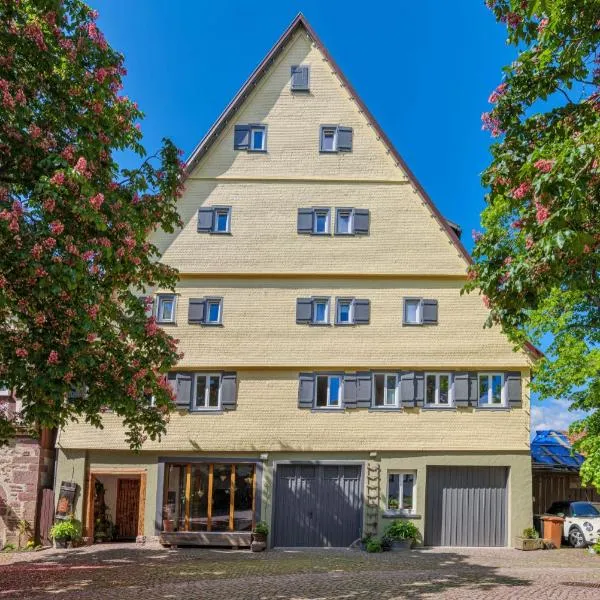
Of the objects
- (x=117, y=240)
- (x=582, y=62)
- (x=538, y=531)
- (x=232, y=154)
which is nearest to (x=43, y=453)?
(x=232, y=154)

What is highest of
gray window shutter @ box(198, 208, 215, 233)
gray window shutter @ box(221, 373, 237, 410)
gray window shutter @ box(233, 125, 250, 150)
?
gray window shutter @ box(233, 125, 250, 150)

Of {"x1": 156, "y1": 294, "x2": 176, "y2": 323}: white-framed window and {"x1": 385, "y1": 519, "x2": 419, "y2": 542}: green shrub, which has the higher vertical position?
{"x1": 156, "y1": 294, "x2": 176, "y2": 323}: white-framed window

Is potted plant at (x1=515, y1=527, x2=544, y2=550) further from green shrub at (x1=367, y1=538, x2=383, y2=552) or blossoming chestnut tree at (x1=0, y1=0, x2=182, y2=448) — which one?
blossoming chestnut tree at (x1=0, y1=0, x2=182, y2=448)

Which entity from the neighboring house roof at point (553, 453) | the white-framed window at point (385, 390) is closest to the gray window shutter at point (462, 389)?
the white-framed window at point (385, 390)

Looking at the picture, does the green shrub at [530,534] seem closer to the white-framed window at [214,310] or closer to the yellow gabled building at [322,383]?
the yellow gabled building at [322,383]

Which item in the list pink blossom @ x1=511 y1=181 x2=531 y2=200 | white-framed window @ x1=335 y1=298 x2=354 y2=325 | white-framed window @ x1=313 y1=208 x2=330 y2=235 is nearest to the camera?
pink blossom @ x1=511 y1=181 x2=531 y2=200

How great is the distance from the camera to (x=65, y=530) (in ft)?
73.0

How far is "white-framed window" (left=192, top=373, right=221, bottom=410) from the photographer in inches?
926

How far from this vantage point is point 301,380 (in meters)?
23.4

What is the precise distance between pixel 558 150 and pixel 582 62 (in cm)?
166

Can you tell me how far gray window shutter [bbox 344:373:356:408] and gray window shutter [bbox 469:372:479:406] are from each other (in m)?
3.64

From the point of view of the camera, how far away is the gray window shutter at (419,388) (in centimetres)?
2323

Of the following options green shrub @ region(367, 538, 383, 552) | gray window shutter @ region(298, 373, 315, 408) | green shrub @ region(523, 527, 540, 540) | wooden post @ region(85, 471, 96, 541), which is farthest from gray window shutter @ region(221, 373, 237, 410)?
green shrub @ region(523, 527, 540, 540)

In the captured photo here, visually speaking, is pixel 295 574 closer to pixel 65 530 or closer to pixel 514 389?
pixel 65 530
